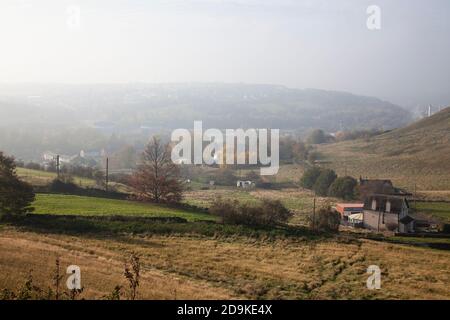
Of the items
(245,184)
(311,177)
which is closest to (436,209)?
(311,177)

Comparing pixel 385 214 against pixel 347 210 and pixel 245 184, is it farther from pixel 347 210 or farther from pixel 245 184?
pixel 245 184

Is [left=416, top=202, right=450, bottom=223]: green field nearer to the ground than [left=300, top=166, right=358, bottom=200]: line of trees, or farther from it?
nearer to the ground

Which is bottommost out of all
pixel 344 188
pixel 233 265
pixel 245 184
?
pixel 233 265

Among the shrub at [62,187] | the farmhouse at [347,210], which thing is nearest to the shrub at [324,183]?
the farmhouse at [347,210]

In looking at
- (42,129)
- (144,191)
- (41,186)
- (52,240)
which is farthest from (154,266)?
(42,129)

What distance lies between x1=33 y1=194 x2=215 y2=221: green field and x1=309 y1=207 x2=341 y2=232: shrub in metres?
7.27

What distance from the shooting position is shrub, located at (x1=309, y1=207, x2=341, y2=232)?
32.3 meters

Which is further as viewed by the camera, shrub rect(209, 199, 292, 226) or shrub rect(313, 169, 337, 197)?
shrub rect(313, 169, 337, 197)

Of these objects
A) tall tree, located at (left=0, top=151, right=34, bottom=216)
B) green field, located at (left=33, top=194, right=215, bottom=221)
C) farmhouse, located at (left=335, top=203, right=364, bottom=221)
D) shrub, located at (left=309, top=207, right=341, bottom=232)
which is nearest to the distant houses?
farmhouse, located at (left=335, top=203, right=364, bottom=221)

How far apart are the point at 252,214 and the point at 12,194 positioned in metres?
15.3

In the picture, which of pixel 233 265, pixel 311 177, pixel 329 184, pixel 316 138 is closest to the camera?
pixel 233 265

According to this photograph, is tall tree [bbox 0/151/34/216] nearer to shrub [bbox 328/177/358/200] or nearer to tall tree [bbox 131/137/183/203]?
tall tree [bbox 131/137/183/203]

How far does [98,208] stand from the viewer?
3353 centimetres

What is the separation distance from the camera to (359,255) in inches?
963
